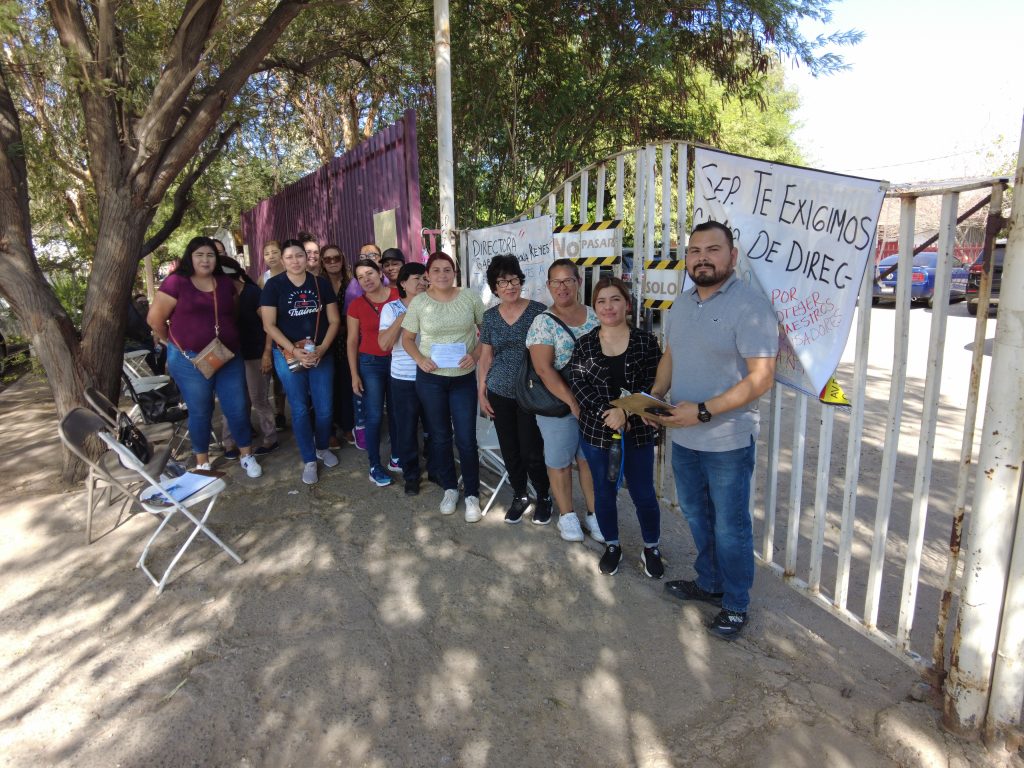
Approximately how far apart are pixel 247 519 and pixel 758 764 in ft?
11.1

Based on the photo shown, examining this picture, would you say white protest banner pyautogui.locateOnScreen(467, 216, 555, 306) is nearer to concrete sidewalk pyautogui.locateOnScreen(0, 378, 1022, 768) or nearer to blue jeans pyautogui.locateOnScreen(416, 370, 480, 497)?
blue jeans pyautogui.locateOnScreen(416, 370, 480, 497)

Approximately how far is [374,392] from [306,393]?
541 millimetres

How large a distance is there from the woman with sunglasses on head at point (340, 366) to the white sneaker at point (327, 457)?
35cm

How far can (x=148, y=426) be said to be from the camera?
5.43 metres

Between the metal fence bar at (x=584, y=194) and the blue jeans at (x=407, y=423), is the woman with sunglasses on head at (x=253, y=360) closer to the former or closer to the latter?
the blue jeans at (x=407, y=423)

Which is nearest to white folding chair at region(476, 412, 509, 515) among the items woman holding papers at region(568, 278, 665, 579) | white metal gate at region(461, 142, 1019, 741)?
white metal gate at region(461, 142, 1019, 741)

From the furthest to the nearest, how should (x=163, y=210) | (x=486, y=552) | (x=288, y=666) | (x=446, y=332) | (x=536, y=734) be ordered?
(x=163, y=210), (x=446, y=332), (x=486, y=552), (x=288, y=666), (x=536, y=734)

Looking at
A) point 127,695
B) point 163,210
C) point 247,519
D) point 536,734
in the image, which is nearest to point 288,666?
point 127,695

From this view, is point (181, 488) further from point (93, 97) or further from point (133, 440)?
point (93, 97)

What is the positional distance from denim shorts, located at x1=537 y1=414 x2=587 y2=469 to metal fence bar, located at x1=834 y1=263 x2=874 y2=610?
1336 millimetres

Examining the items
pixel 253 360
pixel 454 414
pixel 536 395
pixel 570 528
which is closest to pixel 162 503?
pixel 454 414

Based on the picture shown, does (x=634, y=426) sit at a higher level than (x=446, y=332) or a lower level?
lower

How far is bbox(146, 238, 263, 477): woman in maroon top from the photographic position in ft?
15.5

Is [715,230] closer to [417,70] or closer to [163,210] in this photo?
[417,70]
